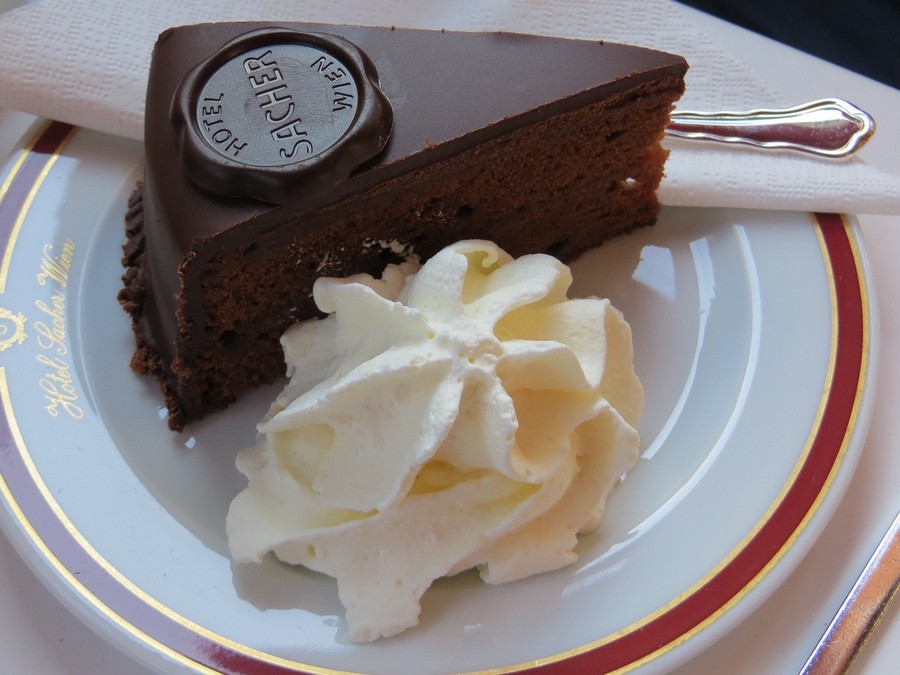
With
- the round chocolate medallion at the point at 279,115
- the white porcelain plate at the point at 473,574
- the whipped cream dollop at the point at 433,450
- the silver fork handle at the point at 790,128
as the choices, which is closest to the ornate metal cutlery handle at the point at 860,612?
the white porcelain plate at the point at 473,574

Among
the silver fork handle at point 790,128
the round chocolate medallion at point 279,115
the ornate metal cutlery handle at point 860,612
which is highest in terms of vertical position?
the round chocolate medallion at point 279,115

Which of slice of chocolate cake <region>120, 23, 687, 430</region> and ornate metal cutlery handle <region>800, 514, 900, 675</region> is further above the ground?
slice of chocolate cake <region>120, 23, 687, 430</region>

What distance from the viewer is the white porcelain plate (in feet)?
4.68

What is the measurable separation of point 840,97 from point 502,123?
99 cm

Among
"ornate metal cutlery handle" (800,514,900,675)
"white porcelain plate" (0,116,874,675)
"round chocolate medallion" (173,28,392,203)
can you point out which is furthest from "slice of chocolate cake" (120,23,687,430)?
"ornate metal cutlery handle" (800,514,900,675)

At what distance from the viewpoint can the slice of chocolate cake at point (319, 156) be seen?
152 cm

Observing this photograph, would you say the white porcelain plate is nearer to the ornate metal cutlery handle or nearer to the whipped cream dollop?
the whipped cream dollop

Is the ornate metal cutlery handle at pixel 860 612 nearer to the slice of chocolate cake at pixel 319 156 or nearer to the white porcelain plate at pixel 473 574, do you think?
the white porcelain plate at pixel 473 574

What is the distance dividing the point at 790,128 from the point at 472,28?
0.73m

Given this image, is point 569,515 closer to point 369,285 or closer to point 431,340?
point 431,340

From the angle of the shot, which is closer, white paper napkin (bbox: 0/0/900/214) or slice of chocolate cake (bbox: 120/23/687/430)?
slice of chocolate cake (bbox: 120/23/687/430)

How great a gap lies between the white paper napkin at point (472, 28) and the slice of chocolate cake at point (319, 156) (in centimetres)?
20

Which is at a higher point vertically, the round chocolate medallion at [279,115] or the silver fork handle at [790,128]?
the round chocolate medallion at [279,115]

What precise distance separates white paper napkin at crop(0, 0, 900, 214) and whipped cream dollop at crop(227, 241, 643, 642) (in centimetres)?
54
